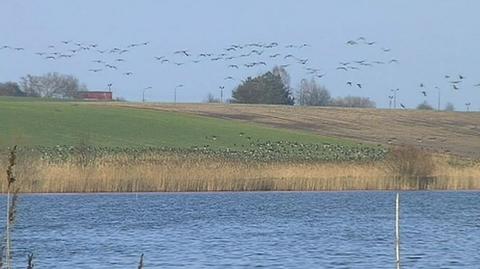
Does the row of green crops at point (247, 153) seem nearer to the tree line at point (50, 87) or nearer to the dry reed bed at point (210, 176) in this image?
the dry reed bed at point (210, 176)

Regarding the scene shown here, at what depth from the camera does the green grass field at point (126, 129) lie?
51.3 meters

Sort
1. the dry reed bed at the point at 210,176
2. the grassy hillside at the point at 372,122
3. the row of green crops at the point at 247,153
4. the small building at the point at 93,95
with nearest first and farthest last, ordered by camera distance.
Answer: the dry reed bed at the point at 210,176, the row of green crops at the point at 247,153, the grassy hillside at the point at 372,122, the small building at the point at 93,95

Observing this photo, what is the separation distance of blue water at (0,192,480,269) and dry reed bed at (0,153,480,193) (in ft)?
1.27

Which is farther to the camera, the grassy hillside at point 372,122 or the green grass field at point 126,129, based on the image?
the grassy hillside at point 372,122

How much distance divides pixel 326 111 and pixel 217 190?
37014mm

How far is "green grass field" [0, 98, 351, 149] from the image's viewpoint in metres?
51.3

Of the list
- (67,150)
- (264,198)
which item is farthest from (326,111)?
(264,198)

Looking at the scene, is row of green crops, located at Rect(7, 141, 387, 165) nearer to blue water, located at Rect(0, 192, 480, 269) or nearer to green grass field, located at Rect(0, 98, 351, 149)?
green grass field, located at Rect(0, 98, 351, 149)

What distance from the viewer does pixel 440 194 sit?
3706 cm

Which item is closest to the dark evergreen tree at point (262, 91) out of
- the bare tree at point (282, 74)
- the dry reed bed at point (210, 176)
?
the bare tree at point (282, 74)

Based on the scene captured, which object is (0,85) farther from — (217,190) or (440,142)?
Answer: (217,190)

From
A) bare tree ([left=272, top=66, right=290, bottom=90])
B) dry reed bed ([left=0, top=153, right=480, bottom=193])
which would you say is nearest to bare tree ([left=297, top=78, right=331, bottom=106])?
bare tree ([left=272, top=66, right=290, bottom=90])

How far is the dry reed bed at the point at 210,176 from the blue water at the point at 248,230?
39cm

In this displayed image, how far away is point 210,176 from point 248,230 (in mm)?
10230
